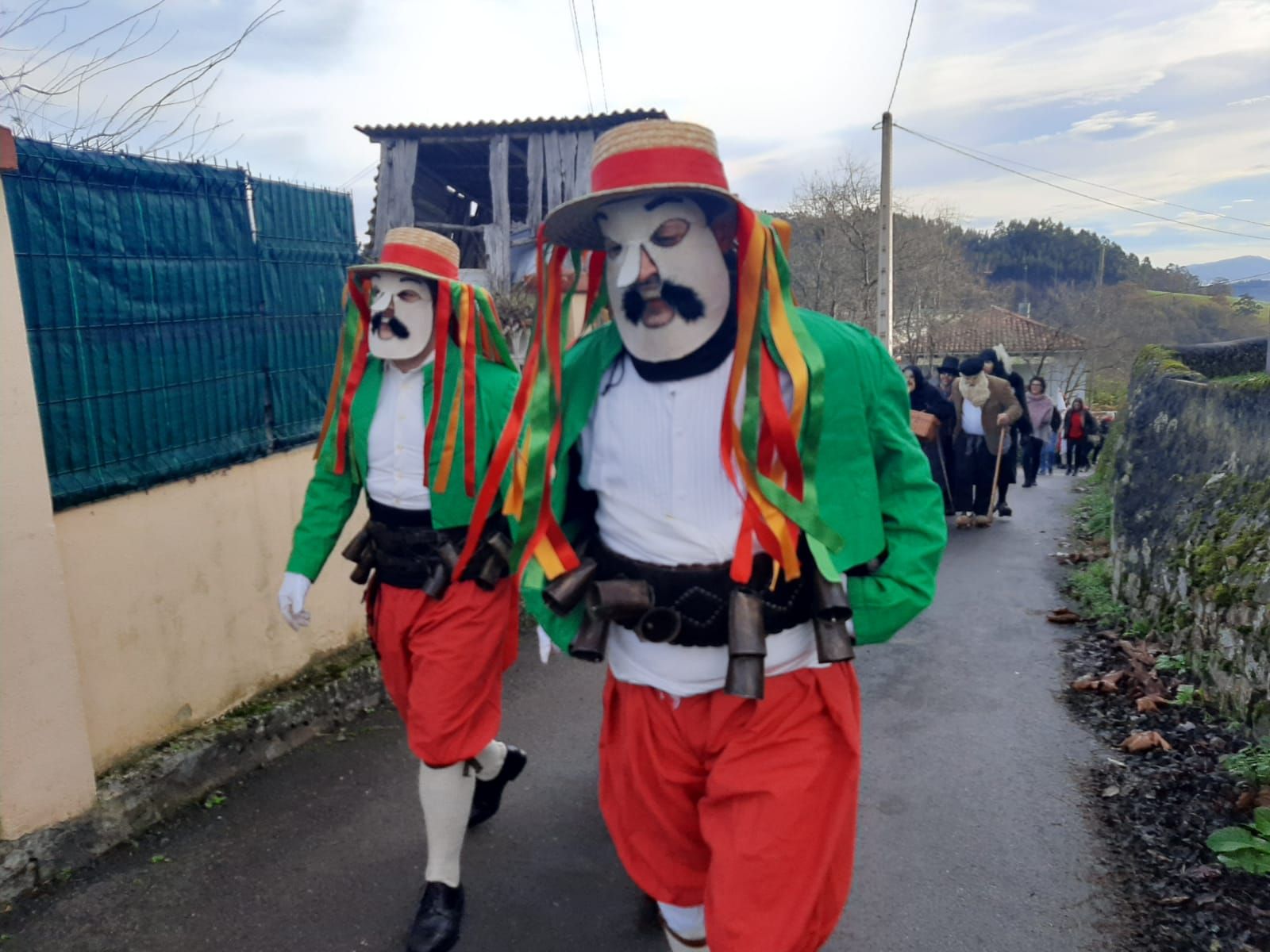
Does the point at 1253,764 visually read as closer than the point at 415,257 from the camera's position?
No

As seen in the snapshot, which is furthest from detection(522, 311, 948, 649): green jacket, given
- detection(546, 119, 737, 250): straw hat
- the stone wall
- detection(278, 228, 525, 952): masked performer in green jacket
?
the stone wall

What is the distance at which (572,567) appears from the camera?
2350 mm

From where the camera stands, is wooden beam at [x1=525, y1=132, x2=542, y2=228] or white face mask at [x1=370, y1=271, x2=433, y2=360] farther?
wooden beam at [x1=525, y1=132, x2=542, y2=228]

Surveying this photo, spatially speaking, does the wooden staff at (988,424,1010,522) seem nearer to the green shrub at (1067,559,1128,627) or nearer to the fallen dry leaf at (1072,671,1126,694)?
the green shrub at (1067,559,1128,627)

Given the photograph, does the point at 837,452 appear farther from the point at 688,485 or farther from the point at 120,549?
the point at 120,549

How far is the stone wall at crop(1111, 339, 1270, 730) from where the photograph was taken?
387cm

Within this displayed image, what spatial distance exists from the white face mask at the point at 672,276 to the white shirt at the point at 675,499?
0.10 m

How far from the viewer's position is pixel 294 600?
3186mm

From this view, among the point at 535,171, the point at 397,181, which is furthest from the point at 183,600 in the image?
the point at 397,181

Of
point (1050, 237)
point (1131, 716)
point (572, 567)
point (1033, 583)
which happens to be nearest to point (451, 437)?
point (572, 567)

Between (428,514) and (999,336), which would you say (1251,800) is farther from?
(999,336)

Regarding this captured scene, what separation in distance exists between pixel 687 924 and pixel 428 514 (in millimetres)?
1502

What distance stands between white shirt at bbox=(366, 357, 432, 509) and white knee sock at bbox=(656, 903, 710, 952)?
4.87ft

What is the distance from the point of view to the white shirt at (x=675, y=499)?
2.19m
